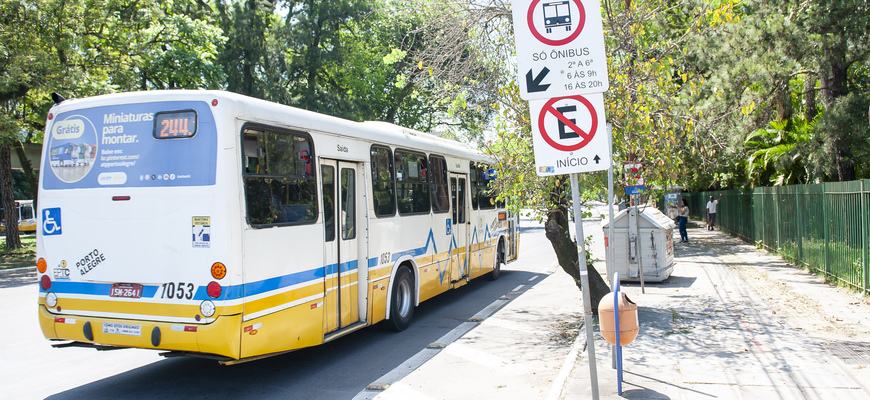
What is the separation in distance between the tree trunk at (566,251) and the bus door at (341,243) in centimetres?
300

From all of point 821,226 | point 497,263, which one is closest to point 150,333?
point 497,263

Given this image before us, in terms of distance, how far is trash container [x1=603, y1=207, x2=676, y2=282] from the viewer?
1323 cm

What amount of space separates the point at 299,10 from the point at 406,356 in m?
27.0

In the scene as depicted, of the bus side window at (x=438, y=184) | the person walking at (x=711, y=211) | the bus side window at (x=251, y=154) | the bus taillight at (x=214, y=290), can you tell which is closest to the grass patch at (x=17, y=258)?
the bus side window at (x=438, y=184)

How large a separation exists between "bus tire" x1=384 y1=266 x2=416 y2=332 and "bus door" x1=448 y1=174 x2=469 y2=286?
1.87 metres

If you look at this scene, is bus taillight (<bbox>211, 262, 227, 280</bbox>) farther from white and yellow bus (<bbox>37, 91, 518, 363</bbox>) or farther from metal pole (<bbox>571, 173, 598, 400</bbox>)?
metal pole (<bbox>571, 173, 598, 400</bbox>)

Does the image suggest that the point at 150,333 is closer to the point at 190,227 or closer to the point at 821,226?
the point at 190,227

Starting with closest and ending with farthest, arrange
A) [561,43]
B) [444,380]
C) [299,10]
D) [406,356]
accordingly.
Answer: [561,43], [444,380], [406,356], [299,10]

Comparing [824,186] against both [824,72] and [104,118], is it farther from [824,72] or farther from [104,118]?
[104,118]

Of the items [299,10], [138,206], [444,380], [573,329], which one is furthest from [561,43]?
[299,10]

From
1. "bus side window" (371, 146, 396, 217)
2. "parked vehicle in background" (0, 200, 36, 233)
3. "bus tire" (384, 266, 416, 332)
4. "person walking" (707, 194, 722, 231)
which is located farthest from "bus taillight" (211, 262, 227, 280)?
"parked vehicle in background" (0, 200, 36, 233)

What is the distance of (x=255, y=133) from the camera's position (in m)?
6.51

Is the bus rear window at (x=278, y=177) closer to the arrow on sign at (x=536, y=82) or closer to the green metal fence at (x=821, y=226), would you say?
the arrow on sign at (x=536, y=82)

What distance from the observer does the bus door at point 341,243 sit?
766 cm
